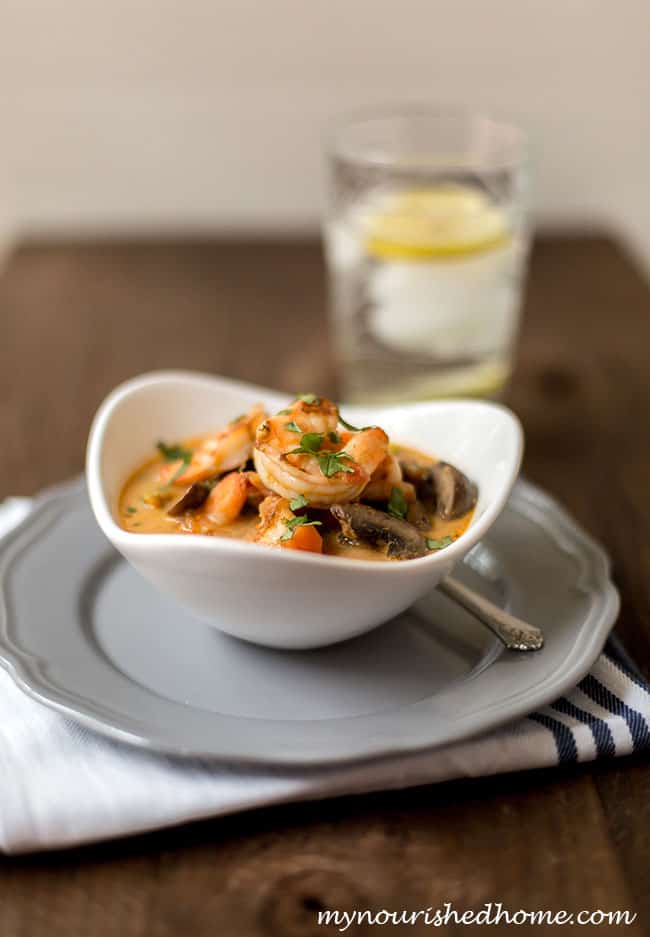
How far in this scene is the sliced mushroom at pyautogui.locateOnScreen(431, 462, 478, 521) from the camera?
4.98 ft

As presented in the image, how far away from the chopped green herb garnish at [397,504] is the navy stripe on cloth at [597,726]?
0.31 meters

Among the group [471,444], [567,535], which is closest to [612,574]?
[567,535]

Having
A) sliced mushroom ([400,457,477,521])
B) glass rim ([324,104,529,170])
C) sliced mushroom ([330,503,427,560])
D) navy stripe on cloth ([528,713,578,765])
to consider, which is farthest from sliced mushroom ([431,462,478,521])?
glass rim ([324,104,529,170])

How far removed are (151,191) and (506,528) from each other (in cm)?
222

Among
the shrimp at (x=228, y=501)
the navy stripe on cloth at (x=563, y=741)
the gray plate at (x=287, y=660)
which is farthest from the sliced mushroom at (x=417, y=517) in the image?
the navy stripe on cloth at (x=563, y=741)

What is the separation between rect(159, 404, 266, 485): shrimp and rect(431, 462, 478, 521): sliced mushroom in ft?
0.84

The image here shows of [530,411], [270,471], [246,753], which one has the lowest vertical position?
[530,411]

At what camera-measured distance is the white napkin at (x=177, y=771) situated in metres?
1.15

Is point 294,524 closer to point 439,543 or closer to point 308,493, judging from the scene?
point 308,493

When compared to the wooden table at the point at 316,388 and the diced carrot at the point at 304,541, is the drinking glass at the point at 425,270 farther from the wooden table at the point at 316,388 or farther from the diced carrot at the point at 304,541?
the diced carrot at the point at 304,541

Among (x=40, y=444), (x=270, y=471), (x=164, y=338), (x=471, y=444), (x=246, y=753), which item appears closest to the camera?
(x=246, y=753)

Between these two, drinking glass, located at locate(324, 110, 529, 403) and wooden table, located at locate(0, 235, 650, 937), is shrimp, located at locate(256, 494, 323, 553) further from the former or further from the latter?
drinking glass, located at locate(324, 110, 529, 403)

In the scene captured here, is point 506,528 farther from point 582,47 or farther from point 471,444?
point 582,47

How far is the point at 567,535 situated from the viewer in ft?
5.50
